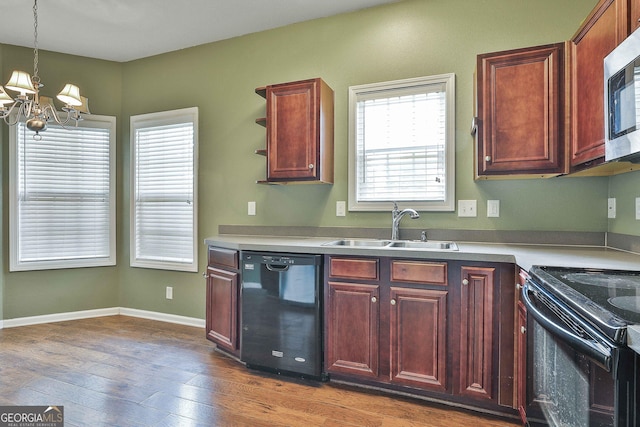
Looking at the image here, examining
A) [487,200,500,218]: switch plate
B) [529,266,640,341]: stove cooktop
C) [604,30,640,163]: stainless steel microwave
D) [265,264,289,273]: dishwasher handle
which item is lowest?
[265,264,289,273]: dishwasher handle

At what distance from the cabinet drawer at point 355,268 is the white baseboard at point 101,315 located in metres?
1.94

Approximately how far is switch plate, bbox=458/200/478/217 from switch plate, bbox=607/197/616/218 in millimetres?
793

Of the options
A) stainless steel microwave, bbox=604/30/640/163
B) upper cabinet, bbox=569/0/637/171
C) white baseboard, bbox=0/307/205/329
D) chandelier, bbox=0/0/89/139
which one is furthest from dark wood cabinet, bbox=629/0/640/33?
white baseboard, bbox=0/307/205/329

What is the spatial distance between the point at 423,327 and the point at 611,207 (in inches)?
57.8

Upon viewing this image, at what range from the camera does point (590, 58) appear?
179 cm

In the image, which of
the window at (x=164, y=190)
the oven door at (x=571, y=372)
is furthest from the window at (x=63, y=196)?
the oven door at (x=571, y=372)

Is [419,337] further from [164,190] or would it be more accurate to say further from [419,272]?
[164,190]

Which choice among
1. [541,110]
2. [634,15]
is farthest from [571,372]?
[541,110]

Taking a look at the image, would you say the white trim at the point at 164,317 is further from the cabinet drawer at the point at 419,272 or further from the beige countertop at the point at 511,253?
the cabinet drawer at the point at 419,272

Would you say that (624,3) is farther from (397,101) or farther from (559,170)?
(397,101)

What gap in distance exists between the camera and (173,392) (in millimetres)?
2244

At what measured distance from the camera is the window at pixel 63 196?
3.55 metres

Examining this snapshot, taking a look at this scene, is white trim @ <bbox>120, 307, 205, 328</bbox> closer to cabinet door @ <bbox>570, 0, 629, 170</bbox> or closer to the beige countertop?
the beige countertop

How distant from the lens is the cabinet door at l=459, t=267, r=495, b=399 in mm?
1961
